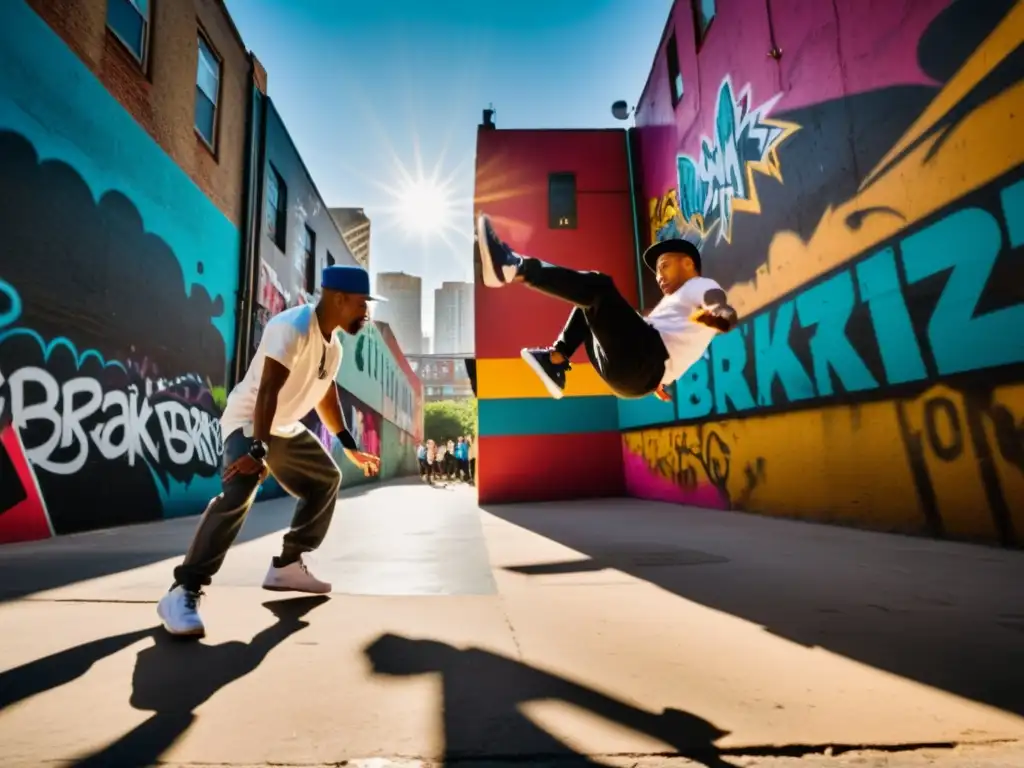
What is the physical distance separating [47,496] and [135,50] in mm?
6060

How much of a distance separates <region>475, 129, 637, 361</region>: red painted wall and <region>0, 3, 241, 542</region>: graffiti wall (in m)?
5.69

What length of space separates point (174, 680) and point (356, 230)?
29.3 m

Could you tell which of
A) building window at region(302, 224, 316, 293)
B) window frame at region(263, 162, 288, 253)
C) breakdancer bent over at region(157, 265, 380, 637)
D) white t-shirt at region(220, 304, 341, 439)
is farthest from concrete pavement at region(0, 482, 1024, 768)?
building window at region(302, 224, 316, 293)

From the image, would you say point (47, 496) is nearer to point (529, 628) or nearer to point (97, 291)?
point (97, 291)

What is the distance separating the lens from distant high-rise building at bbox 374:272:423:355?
96.4m

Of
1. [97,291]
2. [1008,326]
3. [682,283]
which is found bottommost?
[1008,326]

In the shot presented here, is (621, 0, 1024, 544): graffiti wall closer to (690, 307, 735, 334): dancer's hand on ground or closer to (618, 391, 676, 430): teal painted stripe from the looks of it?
(618, 391, 676, 430): teal painted stripe

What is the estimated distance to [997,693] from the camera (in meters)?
1.55

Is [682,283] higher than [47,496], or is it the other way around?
[682,283]

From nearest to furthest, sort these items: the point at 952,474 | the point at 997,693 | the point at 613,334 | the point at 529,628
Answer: the point at 997,693 → the point at 529,628 → the point at 613,334 → the point at 952,474

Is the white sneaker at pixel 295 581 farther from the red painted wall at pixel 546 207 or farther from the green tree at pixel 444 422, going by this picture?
the green tree at pixel 444 422

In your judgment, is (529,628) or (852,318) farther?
(852,318)

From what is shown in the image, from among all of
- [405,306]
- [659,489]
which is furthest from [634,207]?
[405,306]

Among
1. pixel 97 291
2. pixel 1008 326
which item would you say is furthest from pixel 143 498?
pixel 1008 326
